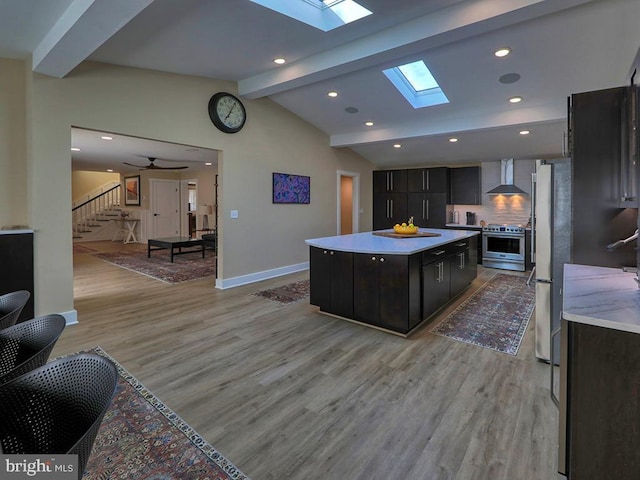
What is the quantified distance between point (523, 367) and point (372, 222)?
6.24 meters

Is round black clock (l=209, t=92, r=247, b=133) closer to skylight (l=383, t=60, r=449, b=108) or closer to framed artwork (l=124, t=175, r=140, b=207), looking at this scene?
skylight (l=383, t=60, r=449, b=108)

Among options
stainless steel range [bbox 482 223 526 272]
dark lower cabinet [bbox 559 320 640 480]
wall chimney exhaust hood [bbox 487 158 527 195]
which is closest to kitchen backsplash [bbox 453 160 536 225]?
wall chimney exhaust hood [bbox 487 158 527 195]

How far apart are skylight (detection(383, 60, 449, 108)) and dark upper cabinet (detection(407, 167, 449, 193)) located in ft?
8.45

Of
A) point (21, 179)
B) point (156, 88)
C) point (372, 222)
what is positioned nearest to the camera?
point (21, 179)

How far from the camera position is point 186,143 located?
A: 15.1ft

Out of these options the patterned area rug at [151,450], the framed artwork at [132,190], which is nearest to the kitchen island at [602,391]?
the patterned area rug at [151,450]

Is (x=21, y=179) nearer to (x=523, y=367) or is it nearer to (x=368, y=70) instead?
(x=368, y=70)

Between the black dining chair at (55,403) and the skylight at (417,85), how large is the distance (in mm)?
4635

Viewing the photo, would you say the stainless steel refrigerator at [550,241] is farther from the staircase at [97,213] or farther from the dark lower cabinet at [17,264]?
the staircase at [97,213]

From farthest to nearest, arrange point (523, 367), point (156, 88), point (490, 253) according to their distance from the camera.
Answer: point (490, 253) → point (156, 88) → point (523, 367)

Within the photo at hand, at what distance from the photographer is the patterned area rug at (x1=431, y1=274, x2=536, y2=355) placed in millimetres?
3166

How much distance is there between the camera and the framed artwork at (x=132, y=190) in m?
11.0

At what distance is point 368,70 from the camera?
4383 millimetres

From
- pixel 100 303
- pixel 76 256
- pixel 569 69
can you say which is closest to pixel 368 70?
pixel 569 69
